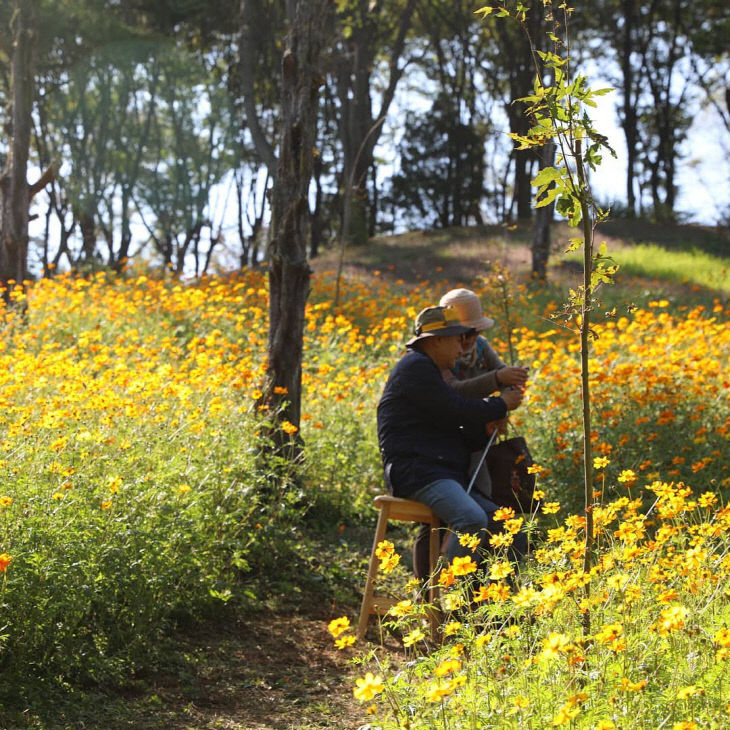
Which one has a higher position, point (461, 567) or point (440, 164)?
point (440, 164)

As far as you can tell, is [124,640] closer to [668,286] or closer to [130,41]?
[668,286]

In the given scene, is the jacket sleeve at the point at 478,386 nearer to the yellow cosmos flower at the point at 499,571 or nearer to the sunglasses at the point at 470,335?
the sunglasses at the point at 470,335

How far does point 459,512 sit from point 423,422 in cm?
53

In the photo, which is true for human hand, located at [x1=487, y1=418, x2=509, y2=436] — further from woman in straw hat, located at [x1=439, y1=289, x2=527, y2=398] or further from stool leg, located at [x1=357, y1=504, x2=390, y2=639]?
stool leg, located at [x1=357, y1=504, x2=390, y2=639]

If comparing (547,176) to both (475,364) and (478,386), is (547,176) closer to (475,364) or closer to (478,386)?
(478,386)

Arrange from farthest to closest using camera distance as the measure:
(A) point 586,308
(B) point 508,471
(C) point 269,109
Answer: (C) point 269,109, (B) point 508,471, (A) point 586,308

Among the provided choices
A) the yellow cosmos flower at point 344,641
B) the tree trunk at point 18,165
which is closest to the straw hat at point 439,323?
the yellow cosmos flower at point 344,641

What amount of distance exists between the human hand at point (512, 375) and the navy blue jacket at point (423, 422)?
151mm

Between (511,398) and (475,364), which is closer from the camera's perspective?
(511,398)

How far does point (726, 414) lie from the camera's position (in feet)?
19.8

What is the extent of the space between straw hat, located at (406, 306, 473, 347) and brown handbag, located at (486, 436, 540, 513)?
0.63 metres

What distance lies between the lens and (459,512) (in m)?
4.05

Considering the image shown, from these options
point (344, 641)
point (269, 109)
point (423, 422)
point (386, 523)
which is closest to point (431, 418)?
point (423, 422)

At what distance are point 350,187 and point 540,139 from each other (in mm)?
9421
